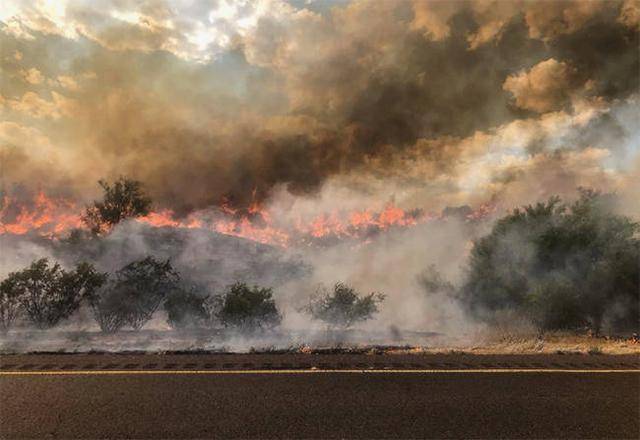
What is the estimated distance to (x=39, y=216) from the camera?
2714cm

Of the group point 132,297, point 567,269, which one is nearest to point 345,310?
point 132,297

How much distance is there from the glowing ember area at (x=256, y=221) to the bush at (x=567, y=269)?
27.8 ft

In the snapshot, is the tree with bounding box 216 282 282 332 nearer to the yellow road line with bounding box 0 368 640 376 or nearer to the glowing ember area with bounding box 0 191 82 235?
the yellow road line with bounding box 0 368 640 376

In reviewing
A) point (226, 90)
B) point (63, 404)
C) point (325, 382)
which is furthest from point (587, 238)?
point (226, 90)

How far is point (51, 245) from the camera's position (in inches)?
955

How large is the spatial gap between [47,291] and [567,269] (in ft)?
53.3

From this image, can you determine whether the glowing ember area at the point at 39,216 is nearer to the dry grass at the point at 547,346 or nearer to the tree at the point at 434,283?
the tree at the point at 434,283

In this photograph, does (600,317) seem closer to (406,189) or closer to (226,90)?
(406,189)

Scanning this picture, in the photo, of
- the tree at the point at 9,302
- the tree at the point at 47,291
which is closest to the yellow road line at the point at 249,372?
the tree at the point at 9,302

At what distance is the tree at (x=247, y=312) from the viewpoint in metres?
14.0

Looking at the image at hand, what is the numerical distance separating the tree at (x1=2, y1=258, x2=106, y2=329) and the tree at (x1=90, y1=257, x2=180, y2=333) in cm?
51

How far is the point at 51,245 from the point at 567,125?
2921 centimetres

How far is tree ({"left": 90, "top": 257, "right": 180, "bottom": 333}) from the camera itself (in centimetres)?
1397

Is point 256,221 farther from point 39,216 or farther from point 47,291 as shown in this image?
point 47,291
